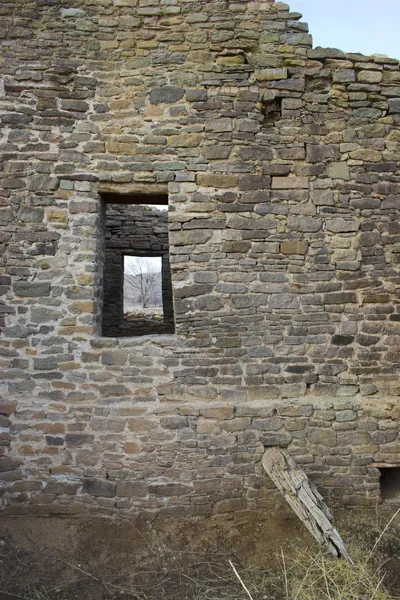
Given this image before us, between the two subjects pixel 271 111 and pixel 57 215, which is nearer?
pixel 57 215

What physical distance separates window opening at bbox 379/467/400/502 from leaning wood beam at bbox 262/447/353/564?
110cm

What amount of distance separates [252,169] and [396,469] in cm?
358

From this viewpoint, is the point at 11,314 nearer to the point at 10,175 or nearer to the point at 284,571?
the point at 10,175

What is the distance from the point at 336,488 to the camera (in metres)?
3.86

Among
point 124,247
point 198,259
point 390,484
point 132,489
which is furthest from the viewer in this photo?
→ point 124,247

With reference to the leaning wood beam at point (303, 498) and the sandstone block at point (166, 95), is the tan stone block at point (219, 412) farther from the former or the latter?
the sandstone block at point (166, 95)

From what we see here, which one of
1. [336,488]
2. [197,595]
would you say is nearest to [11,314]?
[197,595]

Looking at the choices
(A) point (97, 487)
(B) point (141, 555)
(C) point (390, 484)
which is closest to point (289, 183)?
(C) point (390, 484)

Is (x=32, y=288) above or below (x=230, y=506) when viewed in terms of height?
above

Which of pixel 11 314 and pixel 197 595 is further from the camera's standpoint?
pixel 11 314

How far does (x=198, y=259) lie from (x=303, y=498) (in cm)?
236

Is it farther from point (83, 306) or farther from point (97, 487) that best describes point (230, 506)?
point (83, 306)

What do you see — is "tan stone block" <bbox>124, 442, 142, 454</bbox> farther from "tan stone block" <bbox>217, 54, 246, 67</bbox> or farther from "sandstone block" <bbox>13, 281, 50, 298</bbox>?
"tan stone block" <bbox>217, 54, 246, 67</bbox>

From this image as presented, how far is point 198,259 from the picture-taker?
386cm
